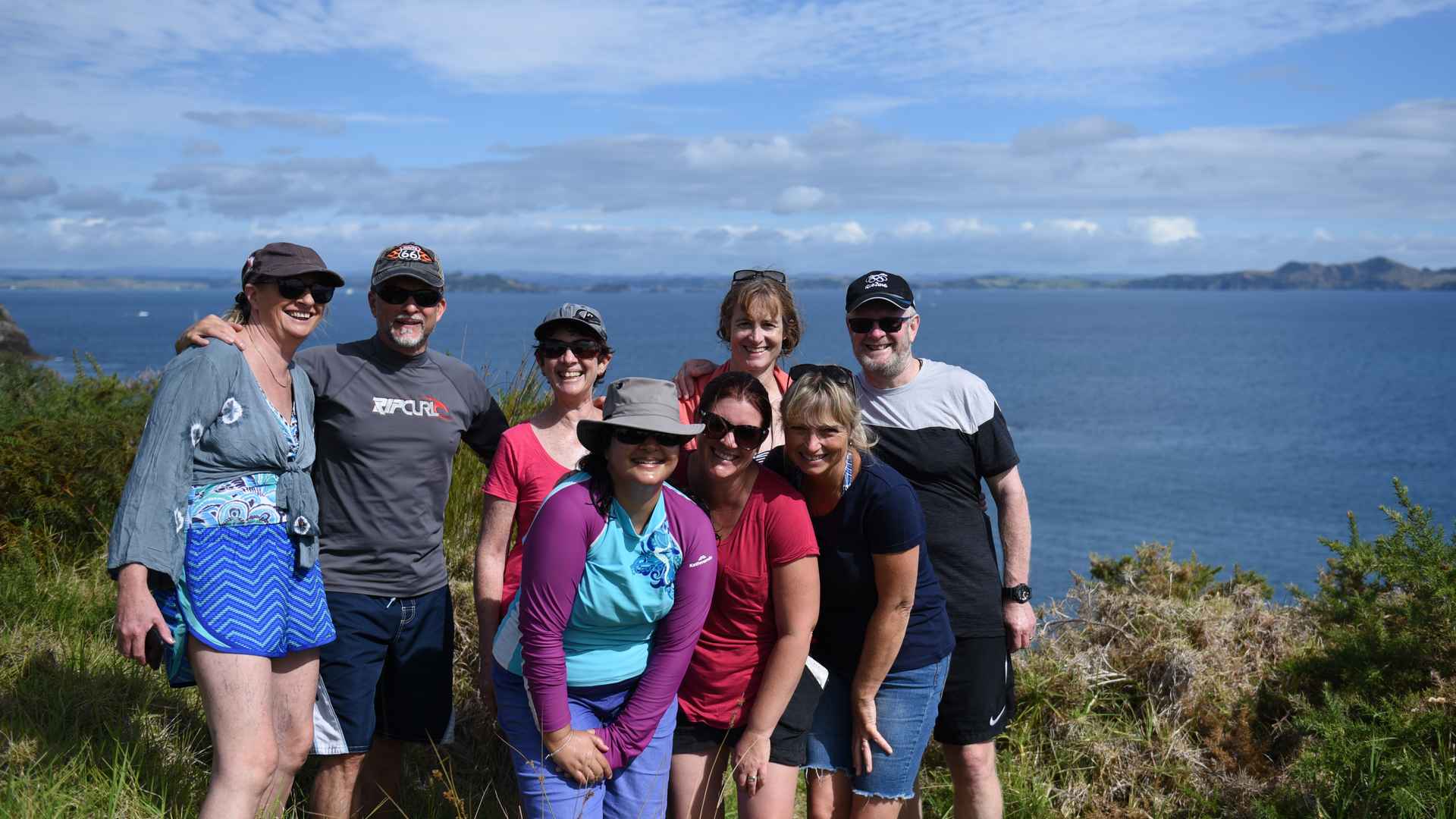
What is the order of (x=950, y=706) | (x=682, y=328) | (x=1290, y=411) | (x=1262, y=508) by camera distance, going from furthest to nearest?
(x=682, y=328), (x=1290, y=411), (x=1262, y=508), (x=950, y=706)

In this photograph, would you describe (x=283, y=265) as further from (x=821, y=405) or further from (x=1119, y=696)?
(x=1119, y=696)

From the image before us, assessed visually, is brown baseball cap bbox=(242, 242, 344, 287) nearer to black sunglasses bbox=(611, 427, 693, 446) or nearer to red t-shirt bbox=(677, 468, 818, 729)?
black sunglasses bbox=(611, 427, 693, 446)

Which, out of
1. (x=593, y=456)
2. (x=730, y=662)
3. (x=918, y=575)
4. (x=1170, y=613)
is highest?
(x=593, y=456)

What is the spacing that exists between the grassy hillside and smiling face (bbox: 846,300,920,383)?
82.8 inches

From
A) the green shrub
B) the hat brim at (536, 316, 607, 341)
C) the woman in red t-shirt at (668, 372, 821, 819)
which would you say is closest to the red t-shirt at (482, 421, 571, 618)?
the hat brim at (536, 316, 607, 341)

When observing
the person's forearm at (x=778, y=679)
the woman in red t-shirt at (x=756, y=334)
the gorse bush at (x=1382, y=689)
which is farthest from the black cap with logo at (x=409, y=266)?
the gorse bush at (x=1382, y=689)

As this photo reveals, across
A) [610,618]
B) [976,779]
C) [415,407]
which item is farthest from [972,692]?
[415,407]

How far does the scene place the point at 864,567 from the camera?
3.58m

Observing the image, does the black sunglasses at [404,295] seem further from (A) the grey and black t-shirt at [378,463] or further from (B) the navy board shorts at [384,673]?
(B) the navy board shorts at [384,673]

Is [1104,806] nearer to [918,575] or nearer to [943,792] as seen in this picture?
[943,792]

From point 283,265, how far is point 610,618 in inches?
61.1

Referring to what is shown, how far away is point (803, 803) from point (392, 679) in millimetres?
2121

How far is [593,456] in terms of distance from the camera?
3412 millimetres

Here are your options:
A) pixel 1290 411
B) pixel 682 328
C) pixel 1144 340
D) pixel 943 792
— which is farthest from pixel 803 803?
pixel 1144 340
